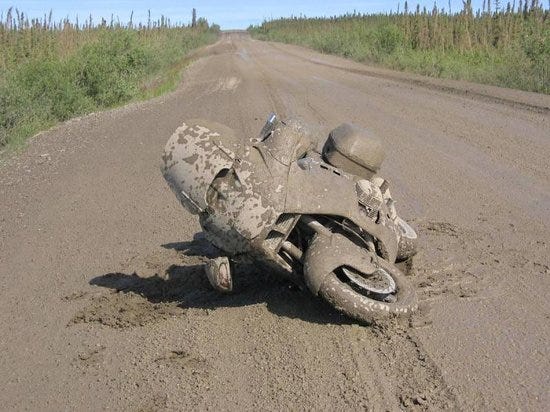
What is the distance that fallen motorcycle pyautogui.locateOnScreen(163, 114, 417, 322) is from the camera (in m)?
4.89

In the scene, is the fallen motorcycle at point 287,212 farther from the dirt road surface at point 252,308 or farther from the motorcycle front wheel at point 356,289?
the dirt road surface at point 252,308

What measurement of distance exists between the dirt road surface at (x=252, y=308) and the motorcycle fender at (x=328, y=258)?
37cm

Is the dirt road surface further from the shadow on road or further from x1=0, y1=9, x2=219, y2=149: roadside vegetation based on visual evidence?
x1=0, y1=9, x2=219, y2=149: roadside vegetation

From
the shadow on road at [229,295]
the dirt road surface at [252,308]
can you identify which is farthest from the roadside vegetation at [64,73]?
the shadow on road at [229,295]

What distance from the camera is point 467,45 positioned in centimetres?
3356

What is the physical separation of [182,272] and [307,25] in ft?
249

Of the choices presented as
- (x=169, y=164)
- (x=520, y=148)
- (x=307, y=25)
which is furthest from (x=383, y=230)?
(x=307, y=25)

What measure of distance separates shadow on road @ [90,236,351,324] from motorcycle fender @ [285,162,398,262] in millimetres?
678

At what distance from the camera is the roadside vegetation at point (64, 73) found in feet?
58.3

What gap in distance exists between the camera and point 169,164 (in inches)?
198

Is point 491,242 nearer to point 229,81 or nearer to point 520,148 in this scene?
point 520,148

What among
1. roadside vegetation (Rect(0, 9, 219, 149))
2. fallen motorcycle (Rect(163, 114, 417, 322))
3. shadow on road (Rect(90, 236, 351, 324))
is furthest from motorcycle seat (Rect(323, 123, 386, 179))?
roadside vegetation (Rect(0, 9, 219, 149))

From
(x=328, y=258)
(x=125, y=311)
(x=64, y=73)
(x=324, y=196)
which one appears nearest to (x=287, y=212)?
(x=324, y=196)

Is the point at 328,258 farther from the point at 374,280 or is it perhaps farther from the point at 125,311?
the point at 125,311
